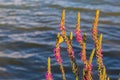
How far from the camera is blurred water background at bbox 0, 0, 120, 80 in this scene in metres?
7.04

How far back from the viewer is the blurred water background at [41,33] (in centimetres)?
704

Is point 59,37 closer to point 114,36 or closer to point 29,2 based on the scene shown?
point 114,36

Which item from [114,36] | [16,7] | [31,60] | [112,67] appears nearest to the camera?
[112,67]

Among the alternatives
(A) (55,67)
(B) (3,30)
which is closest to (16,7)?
(B) (3,30)

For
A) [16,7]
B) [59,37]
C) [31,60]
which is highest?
[16,7]

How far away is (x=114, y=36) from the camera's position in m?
8.86

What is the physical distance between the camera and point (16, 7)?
1209cm

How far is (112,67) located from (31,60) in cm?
186

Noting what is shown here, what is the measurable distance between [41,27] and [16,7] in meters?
2.64

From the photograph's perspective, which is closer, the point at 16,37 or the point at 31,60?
the point at 31,60

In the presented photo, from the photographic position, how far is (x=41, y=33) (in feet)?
30.7

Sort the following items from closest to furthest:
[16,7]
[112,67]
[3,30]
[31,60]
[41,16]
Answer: [112,67]
[31,60]
[3,30]
[41,16]
[16,7]

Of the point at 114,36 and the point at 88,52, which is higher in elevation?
the point at 114,36

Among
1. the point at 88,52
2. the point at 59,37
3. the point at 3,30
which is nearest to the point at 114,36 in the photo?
the point at 88,52
